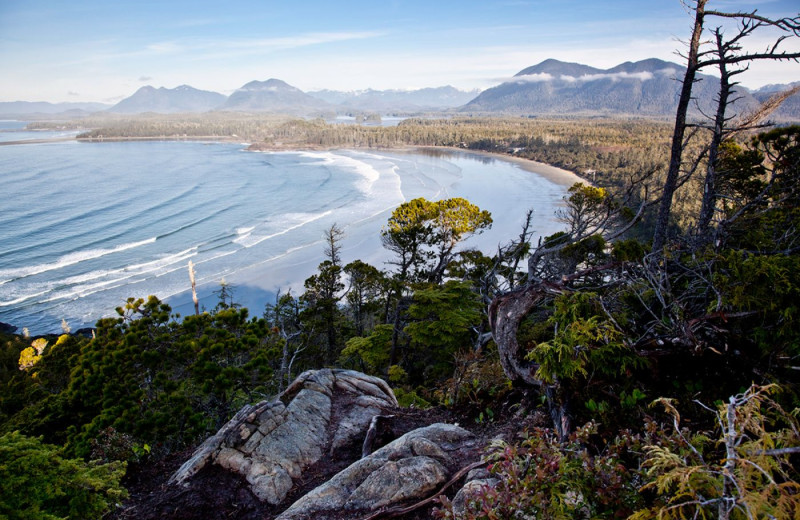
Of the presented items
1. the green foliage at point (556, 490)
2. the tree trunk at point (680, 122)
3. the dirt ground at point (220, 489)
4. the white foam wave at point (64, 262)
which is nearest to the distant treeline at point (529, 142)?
the tree trunk at point (680, 122)

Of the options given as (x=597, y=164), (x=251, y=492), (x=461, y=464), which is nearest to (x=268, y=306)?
(x=251, y=492)

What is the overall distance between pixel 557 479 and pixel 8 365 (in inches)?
1122

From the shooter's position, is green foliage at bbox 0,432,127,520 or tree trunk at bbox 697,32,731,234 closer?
green foliage at bbox 0,432,127,520

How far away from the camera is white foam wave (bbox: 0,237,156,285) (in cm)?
2977

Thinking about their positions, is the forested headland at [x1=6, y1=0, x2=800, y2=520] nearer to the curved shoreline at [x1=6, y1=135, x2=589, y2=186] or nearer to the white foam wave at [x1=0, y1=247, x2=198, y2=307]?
the white foam wave at [x1=0, y1=247, x2=198, y2=307]

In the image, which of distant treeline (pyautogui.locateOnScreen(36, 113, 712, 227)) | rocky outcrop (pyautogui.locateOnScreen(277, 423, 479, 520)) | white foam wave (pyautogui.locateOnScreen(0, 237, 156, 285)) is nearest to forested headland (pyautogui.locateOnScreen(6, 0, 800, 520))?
rocky outcrop (pyautogui.locateOnScreen(277, 423, 479, 520))

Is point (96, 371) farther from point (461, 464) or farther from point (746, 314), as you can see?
point (746, 314)

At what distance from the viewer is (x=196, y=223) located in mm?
39781

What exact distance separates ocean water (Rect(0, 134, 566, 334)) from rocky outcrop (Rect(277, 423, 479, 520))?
2220cm

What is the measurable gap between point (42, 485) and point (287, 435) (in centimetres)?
318

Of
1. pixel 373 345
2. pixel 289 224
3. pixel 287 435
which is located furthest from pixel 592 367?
pixel 289 224

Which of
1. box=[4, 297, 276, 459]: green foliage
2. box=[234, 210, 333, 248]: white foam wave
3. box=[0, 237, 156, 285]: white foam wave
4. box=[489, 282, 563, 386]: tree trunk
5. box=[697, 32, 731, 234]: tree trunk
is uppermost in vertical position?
box=[697, 32, 731, 234]: tree trunk

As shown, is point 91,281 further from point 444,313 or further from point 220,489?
point 220,489

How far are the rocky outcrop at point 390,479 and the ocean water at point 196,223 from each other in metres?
22.2
